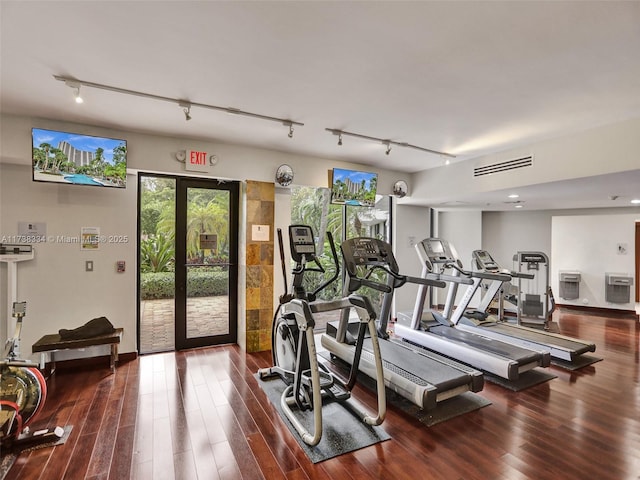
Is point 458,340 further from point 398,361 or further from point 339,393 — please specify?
point 339,393

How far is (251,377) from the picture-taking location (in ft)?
12.6

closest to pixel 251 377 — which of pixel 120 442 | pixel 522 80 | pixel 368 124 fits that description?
pixel 120 442

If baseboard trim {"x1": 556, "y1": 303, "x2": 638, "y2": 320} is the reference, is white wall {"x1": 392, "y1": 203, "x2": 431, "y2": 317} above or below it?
above

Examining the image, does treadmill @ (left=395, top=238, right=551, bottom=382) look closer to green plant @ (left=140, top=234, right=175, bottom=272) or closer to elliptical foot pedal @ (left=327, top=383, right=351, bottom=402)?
elliptical foot pedal @ (left=327, top=383, right=351, bottom=402)

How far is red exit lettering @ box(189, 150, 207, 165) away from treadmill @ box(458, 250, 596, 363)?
4.20 metres

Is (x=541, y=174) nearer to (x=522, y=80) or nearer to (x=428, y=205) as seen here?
(x=522, y=80)

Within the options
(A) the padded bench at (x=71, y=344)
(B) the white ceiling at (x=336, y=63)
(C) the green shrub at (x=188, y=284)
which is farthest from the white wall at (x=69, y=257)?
(B) the white ceiling at (x=336, y=63)

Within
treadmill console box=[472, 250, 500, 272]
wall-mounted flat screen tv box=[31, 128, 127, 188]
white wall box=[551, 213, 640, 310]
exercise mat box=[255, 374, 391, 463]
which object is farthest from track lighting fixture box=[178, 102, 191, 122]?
white wall box=[551, 213, 640, 310]

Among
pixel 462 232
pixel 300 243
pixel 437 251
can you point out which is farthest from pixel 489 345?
pixel 462 232

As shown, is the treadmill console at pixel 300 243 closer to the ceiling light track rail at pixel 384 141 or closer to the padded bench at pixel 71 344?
the ceiling light track rail at pixel 384 141

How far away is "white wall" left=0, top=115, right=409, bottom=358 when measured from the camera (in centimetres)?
370

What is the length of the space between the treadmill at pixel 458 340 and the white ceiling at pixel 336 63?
1.85 m

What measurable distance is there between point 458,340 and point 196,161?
4177 millimetres

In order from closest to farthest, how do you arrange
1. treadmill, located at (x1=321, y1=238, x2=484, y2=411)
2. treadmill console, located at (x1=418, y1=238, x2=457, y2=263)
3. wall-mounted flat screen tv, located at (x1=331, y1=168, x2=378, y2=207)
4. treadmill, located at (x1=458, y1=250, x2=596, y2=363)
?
1. treadmill, located at (x1=321, y1=238, x2=484, y2=411)
2. treadmill, located at (x1=458, y1=250, x2=596, y2=363)
3. treadmill console, located at (x1=418, y1=238, x2=457, y2=263)
4. wall-mounted flat screen tv, located at (x1=331, y1=168, x2=378, y2=207)
